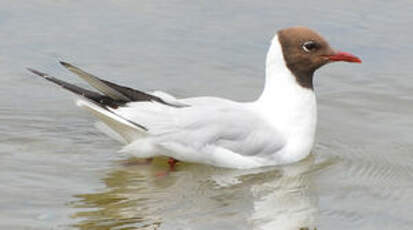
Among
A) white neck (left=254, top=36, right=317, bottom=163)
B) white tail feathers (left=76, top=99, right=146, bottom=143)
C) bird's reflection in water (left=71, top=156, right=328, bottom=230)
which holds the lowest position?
bird's reflection in water (left=71, top=156, right=328, bottom=230)

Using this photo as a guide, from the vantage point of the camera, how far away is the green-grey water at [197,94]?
8.51 m

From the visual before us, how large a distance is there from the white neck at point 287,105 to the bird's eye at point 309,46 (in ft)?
0.75

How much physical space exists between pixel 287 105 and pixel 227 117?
0.66m

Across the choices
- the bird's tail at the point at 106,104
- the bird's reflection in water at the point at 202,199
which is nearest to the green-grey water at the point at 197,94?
the bird's reflection in water at the point at 202,199

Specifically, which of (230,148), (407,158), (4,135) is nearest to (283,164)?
(230,148)

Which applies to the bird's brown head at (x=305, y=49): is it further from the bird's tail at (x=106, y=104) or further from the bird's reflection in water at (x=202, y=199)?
the bird's tail at (x=106, y=104)

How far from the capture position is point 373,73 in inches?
483

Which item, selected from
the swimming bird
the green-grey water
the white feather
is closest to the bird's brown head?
the swimming bird

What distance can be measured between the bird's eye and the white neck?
23cm

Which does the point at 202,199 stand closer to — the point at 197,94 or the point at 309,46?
the point at 309,46

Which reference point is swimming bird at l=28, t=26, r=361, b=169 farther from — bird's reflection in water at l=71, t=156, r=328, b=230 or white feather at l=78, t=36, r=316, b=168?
bird's reflection in water at l=71, t=156, r=328, b=230

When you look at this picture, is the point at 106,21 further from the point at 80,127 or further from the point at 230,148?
the point at 230,148

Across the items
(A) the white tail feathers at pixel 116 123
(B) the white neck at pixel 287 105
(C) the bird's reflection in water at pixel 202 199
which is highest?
(A) the white tail feathers at pixel 116 123

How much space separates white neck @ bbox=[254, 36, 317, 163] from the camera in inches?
380
